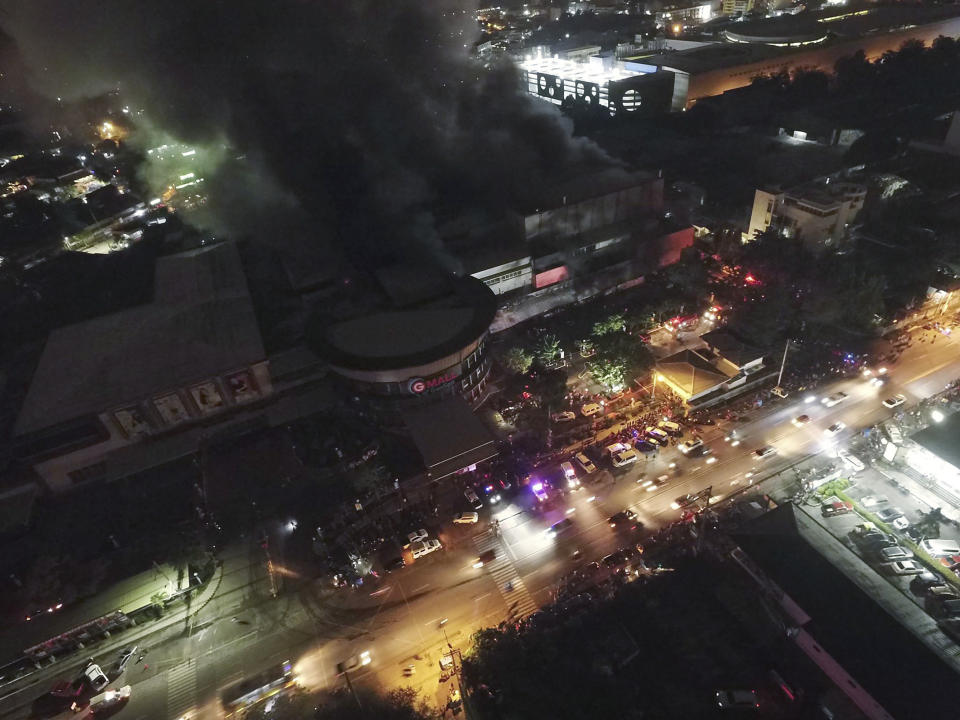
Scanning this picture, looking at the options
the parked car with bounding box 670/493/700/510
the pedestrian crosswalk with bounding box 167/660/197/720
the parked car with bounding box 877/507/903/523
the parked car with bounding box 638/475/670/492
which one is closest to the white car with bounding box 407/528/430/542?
the pedestrian crosswalk with bounding box 167/660/197/720

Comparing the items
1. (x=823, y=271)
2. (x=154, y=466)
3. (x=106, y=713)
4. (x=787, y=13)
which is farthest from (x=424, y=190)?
(x=787, y=13)

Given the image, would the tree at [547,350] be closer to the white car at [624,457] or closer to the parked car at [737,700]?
the white car at [624,457]

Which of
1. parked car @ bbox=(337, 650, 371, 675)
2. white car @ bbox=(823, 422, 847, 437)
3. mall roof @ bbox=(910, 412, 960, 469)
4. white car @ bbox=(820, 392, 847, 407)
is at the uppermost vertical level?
mall roof @ bbox=(910, 412, 960, 469)

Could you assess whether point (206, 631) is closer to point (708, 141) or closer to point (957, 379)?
point (957, 379)

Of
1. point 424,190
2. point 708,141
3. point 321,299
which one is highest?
point 424,190

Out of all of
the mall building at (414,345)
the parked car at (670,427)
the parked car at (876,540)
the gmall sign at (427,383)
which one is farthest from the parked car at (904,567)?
the gmall sign at (427,383)

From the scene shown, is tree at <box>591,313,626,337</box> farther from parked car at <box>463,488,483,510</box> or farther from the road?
parked car at <box>463,488,483,510</box>
